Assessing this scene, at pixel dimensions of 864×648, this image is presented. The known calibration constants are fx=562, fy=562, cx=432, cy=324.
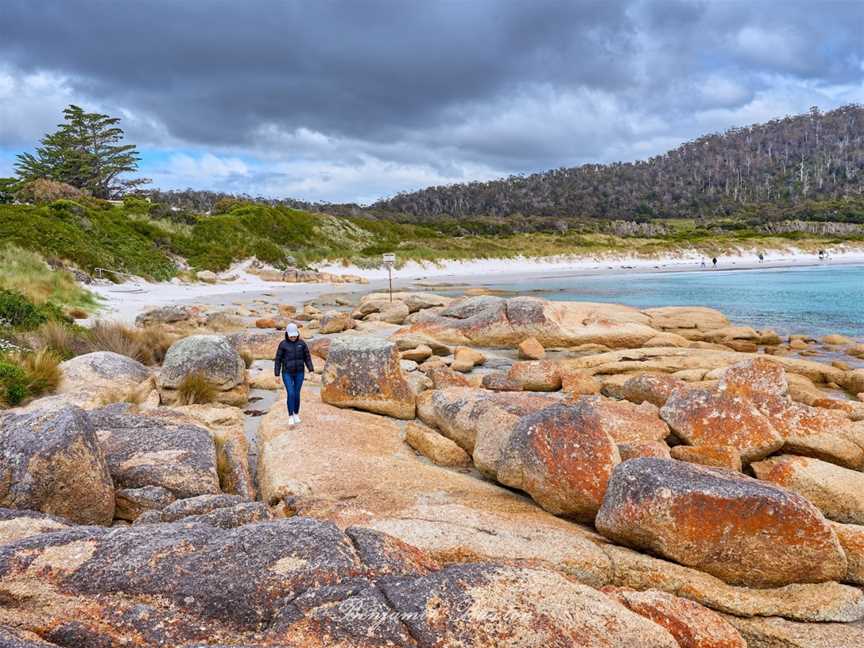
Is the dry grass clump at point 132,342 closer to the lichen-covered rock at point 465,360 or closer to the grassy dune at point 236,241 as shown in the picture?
the grassy dune at point 236,241

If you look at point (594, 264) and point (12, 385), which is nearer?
point (12, 385)

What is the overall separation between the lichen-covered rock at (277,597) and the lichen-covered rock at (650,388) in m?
7.54

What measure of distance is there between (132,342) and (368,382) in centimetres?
773

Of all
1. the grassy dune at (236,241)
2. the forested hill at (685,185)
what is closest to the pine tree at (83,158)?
the grassy dune at (236,241)

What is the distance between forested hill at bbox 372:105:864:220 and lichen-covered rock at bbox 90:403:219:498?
10882cm

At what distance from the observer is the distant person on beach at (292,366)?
8.59m

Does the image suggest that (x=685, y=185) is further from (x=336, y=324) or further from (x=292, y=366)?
(x=292, y=366)

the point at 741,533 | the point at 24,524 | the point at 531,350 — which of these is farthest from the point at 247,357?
the point at 741,533

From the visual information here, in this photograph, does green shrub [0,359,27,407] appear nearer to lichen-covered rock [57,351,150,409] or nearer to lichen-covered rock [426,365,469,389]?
lichen-covered rock [57,351,150,409]

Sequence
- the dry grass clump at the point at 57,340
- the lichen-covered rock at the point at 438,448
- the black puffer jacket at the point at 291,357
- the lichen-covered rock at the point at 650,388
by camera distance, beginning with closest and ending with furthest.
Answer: the lichen-covered rock at the point at 438,448, the black puffer jacket at the point at 291,357, the lichen-covered rock at the point at 650,388, the dry grass clump at the point at 57,340

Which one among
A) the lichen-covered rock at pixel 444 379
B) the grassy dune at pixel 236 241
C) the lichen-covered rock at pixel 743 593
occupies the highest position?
the grassy dune at pixel 236 241

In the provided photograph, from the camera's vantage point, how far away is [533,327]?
18203mm

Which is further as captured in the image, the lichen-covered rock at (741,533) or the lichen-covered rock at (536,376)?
the lichen-covered rock at (536,376)

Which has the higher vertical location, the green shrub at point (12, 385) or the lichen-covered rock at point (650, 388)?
the green shrub at point (12, 385)
